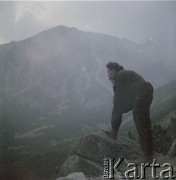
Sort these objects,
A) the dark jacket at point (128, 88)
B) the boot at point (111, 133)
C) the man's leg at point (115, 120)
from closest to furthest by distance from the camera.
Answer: the dark jacket at point (128, 88)
the man's leg at point (115, 120)
the boot at point (111, 133)

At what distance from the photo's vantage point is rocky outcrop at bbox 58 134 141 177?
36.3 ft

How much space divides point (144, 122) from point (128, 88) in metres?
1.19

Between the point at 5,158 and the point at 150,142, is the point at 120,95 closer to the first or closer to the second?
the point at 150,142

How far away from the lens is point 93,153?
37.8 feet

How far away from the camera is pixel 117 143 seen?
11891 mm

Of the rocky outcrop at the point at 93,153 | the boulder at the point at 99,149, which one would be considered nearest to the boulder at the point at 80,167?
the rocky outcrop at the point at 93,153

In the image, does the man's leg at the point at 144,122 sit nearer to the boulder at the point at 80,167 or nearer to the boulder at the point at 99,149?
the boulder at the point at 80,167

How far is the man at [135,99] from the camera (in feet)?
32.2

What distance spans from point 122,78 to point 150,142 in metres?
2.15

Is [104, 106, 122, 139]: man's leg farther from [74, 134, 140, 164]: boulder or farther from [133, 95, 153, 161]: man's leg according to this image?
[133, 95, 153, 161]: man's leg

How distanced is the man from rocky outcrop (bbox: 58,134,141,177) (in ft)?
2.90

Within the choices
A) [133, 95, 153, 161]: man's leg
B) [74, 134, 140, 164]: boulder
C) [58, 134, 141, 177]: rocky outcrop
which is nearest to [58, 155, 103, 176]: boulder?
[58, 134, 141, 177]: rocky outcrop

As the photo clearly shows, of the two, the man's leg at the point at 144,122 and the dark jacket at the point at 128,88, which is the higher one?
the dark jacket at the point at 128,88

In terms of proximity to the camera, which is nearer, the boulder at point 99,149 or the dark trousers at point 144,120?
the dark trousers at point 144,120
